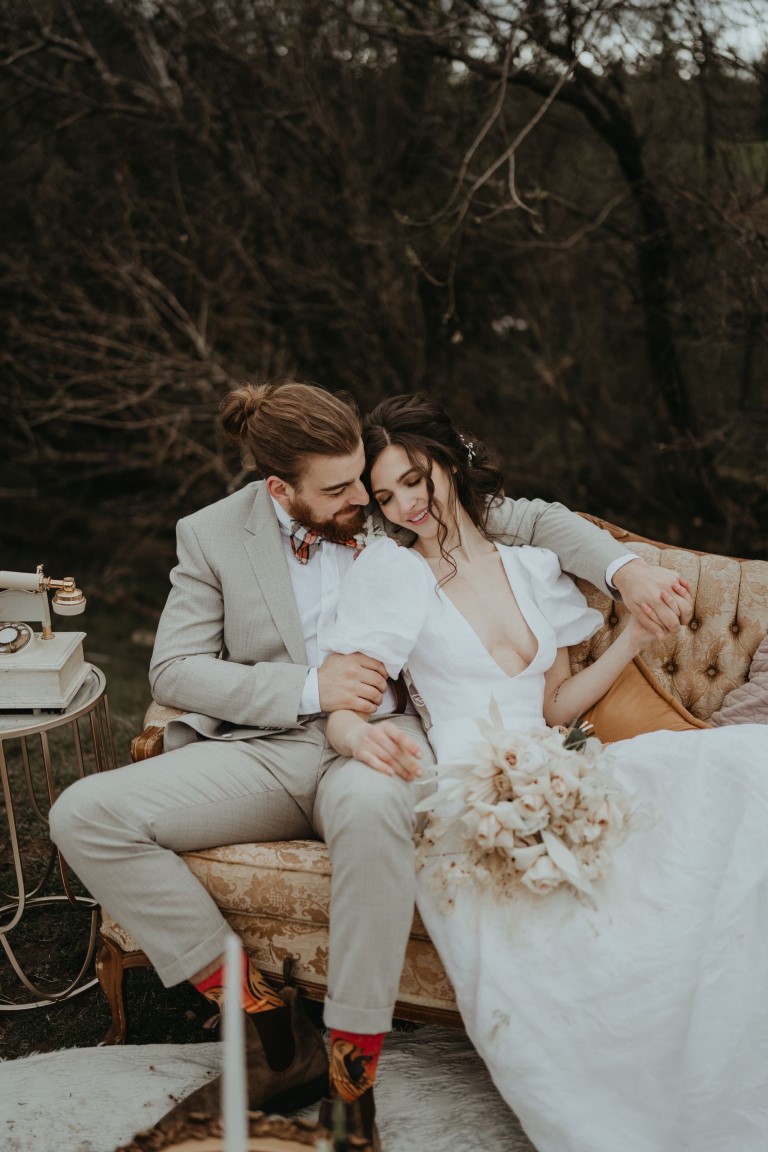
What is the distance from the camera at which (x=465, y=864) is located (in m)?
2.07

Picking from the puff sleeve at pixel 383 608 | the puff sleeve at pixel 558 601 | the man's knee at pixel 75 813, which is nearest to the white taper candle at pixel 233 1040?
the man's knee at pixel 75 813

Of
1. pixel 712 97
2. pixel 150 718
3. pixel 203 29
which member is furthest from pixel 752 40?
pixel 150 718

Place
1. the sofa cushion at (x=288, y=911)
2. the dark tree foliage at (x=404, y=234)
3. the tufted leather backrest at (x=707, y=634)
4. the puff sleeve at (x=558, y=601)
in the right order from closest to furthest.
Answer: the sofa cushion at (x=288, y=911) < the puff sleeve at (x=558, y=601) < the tufted leather backrest at (x=707, y=634) < the dark tree foliage at (x=404, y=234)

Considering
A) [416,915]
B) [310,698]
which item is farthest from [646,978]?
[310,698]

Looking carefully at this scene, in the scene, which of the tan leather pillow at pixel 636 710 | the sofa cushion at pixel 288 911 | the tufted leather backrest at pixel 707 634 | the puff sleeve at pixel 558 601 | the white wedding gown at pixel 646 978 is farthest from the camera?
the tufted leather backrest at pixel 707 634

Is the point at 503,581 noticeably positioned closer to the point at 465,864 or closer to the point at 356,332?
the point at 465,864

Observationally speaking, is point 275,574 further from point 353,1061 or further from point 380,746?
point 353,1061

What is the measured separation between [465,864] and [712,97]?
13.5ft

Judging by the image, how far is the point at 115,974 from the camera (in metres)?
2.45

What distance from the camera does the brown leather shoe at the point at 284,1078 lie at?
2098mm

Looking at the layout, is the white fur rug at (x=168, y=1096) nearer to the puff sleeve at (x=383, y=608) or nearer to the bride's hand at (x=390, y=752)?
the bride's hand at (x=390, y=752)

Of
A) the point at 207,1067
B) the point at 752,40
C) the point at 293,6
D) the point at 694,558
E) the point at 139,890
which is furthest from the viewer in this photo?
the point at 293,6

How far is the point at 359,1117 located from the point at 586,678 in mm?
1280

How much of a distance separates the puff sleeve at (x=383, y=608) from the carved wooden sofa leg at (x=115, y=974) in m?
0.94
